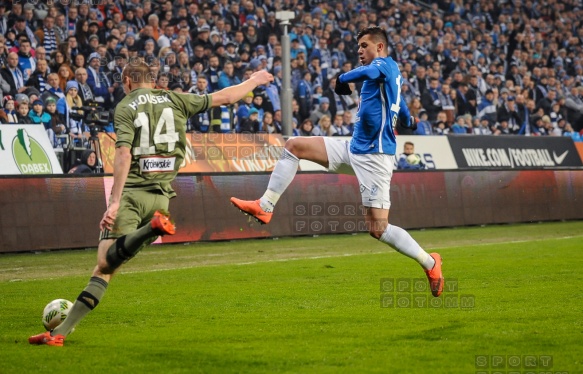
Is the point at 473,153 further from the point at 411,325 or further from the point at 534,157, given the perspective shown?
the point at 411,325

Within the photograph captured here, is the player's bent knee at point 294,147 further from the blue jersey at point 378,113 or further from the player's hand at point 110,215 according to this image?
the player's hand at point 110,215

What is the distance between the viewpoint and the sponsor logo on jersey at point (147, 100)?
292 inches

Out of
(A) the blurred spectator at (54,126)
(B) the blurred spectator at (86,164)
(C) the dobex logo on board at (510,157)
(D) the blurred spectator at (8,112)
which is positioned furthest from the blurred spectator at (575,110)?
(D) the blurred spectator at (8,112)

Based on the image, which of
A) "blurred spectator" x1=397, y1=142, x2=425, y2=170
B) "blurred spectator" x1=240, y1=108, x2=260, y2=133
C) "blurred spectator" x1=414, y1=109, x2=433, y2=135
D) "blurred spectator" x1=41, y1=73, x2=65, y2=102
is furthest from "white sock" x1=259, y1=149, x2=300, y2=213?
"blurred spectator" x1=414, y1=109, x2=433, y2=135

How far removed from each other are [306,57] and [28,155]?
10366 millimetres

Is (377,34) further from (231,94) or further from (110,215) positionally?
(110,215)

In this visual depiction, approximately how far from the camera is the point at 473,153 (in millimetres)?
24359

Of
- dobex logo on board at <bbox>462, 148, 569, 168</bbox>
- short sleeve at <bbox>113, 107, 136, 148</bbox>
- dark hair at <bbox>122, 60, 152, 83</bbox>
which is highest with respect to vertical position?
dark hair at <bbox>122, 60, 152, 83</bbox>

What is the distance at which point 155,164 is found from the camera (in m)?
7.52

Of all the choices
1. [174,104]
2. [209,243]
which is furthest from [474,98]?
[174,104]

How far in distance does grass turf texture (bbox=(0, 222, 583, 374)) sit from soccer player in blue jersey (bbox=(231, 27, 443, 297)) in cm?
72

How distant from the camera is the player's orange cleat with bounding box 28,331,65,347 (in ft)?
24.6

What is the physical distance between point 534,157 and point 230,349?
65.3ft

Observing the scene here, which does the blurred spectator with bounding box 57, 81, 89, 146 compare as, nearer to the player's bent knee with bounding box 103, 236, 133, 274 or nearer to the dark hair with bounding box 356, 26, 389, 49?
the dark hair with bounding box 356, 26, 389, 49
